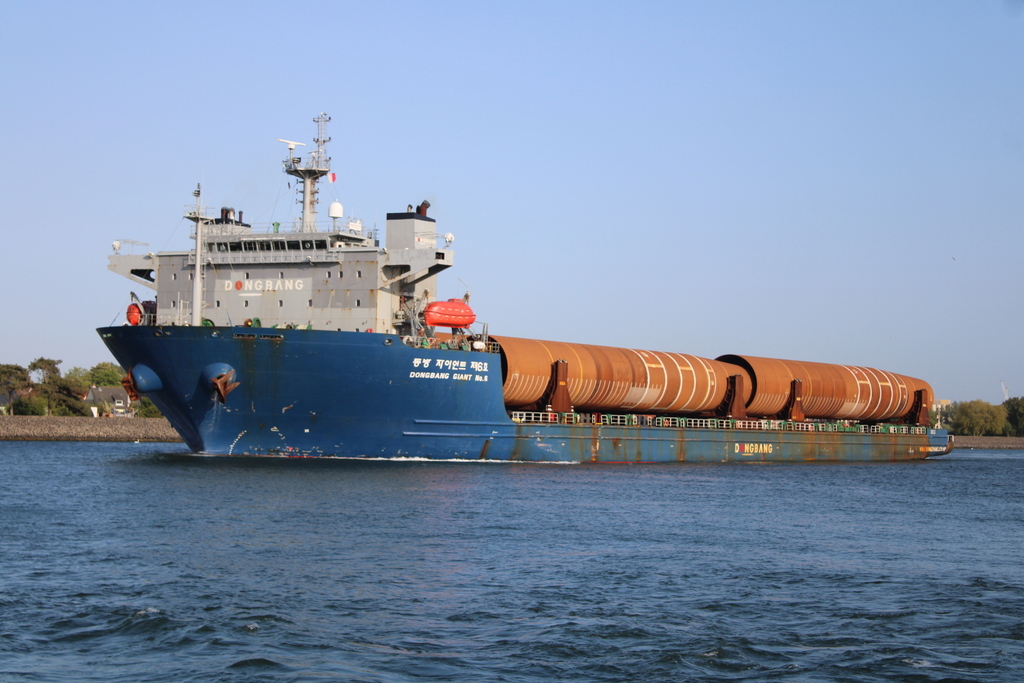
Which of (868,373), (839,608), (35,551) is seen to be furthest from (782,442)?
(35,551)

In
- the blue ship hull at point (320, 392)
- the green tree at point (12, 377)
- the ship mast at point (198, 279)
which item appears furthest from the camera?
the green tree at point (12, 377)

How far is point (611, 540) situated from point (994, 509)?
15.8 meters

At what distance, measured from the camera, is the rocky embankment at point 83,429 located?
59.5 metres

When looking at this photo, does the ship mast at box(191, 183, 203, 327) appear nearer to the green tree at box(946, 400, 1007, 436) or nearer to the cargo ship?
the cargo ship

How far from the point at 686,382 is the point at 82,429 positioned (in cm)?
3939

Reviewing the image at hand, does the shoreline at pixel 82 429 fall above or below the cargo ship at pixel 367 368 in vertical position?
below

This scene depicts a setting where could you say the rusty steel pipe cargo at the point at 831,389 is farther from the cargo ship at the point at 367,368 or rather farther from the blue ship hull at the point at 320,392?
the blue ship hull at the point at 320,392

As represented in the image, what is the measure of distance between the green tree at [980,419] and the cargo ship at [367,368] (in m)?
94.7

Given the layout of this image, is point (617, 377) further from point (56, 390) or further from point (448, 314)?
point (56, 390)

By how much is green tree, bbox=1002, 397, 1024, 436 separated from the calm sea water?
11641cm

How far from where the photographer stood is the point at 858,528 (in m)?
23.9

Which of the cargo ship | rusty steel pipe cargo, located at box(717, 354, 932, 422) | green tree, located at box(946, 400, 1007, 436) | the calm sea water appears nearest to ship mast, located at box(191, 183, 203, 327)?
the cargo ship

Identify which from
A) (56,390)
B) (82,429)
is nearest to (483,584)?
(82,429)

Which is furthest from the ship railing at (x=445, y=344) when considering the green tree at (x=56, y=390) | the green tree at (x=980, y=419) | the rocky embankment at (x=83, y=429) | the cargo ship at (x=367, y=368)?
the green tree at (x=980, y=419)
